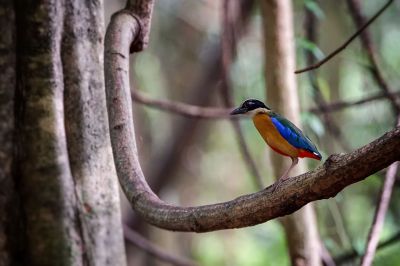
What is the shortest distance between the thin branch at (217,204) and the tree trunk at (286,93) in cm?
87

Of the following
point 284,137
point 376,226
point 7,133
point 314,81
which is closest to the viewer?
point 284,137

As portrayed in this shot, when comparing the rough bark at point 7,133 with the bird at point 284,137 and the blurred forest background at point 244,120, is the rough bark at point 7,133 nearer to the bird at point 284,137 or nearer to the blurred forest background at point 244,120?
the bird at point 284,137

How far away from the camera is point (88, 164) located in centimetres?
234

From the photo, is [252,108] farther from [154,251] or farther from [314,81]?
[154,251]

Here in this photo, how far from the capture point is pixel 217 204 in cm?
168

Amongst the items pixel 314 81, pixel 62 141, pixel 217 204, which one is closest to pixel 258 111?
pixel 217 204

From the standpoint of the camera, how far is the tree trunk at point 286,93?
9.82ft

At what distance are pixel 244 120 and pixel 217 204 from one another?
4.16 meters

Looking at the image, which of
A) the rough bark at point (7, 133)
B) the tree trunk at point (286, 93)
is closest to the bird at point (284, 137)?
the rough bark at point (7, 133)

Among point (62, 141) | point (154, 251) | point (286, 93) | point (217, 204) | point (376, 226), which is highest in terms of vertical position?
point (286, 93)

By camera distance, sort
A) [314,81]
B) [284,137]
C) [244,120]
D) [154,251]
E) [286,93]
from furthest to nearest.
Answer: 1. [244,120]
2. [154,251]
3. [314,81]
4. [286,93]
5. [284,137]

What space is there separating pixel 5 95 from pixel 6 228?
1.42 feet

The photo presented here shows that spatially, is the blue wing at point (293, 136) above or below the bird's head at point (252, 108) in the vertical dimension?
below

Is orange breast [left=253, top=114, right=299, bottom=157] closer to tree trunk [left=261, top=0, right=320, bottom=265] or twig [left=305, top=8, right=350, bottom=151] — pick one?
tree trunk [left=261, top=0, right=320, bottom=265]
